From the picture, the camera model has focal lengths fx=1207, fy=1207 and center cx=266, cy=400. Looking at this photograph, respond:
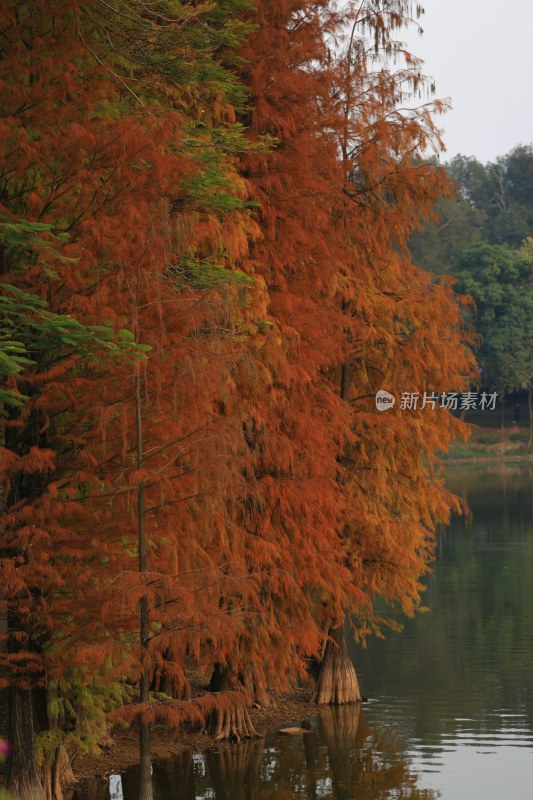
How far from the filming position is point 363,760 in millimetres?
17203

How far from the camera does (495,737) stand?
60.3 feet

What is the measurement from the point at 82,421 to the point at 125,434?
99 cm

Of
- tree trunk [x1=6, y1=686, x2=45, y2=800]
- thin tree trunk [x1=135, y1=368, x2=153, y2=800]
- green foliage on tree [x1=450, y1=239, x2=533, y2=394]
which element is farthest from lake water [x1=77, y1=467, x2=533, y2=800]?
green foliage on tree [x1=450, y1=239, x2=533, y2=394]

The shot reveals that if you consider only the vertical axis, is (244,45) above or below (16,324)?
above

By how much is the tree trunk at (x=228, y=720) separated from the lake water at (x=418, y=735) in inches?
12.9

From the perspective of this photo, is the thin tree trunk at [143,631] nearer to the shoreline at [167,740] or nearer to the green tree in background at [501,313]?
the shoreline at [167,740]

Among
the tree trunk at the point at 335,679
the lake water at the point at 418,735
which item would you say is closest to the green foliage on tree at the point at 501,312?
the lake water at the point at 418,735

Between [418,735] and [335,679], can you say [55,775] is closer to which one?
[418,735]

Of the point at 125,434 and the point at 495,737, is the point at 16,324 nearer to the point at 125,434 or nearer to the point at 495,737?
the point at 125,434

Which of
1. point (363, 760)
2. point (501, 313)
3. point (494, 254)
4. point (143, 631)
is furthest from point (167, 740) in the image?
point (494, 254)

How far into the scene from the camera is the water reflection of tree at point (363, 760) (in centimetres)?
1570

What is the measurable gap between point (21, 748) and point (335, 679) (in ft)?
26.7

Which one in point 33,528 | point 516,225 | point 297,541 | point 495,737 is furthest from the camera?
point 516,225

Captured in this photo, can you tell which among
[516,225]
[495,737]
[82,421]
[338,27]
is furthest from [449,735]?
[516,225]
